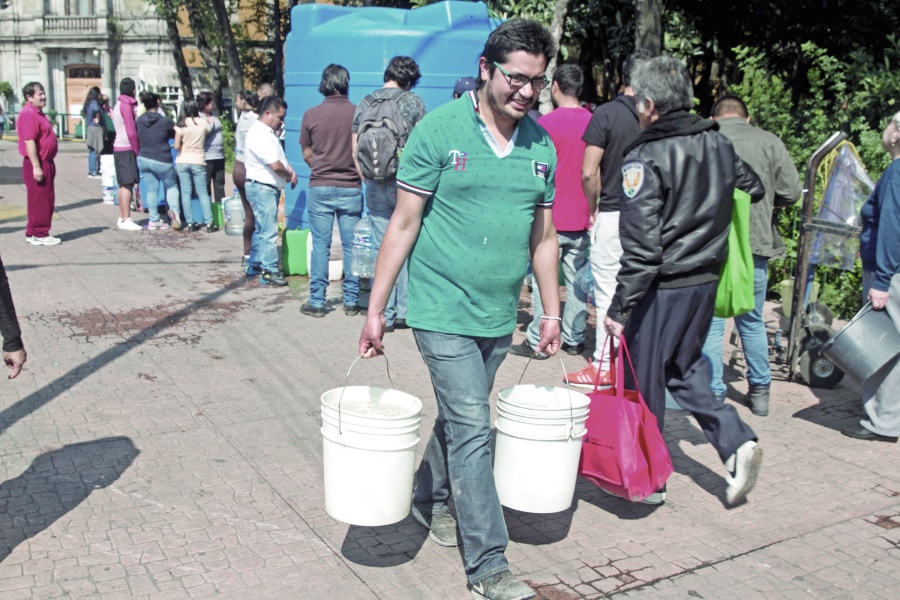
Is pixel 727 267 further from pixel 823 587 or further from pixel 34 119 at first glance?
pixel 34 119

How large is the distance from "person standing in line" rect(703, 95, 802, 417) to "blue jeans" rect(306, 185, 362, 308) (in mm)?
3166

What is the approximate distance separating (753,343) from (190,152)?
8.31 metres

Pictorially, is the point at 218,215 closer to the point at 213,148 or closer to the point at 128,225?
the point at 213,148

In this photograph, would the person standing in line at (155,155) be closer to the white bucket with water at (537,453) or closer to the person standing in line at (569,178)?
the person standing in line at (569,178)

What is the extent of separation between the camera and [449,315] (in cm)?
341

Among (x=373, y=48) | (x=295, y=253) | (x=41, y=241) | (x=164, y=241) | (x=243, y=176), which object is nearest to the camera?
(x=243, y=176)

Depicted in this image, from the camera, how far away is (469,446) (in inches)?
134

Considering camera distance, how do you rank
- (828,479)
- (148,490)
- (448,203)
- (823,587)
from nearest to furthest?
(448,203) < (823,587) < (148,490) < (828,479)

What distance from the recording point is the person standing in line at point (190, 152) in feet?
38.0

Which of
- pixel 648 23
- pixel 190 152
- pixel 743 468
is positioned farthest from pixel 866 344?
pixel 190 152

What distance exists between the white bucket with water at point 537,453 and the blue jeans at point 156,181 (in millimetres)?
9176

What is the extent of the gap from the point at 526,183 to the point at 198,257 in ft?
24.6

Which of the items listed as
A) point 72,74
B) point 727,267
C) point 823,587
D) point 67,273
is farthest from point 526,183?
point 72,74

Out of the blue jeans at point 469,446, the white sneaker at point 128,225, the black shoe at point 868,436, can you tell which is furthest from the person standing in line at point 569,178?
the white sneaker at point 128,225
